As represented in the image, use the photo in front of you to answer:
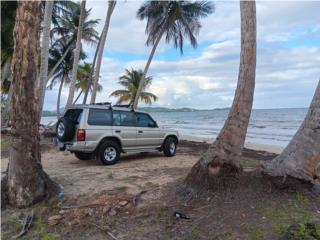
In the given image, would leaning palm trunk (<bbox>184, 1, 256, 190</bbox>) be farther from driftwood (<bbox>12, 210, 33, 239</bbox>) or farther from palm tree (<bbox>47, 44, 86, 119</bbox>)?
palm tree (<bbox>47, 44, 86, 119</bbox>)

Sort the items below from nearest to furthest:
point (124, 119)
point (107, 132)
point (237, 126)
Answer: point (237, 126) → point (107, 132) → point (124, 119)

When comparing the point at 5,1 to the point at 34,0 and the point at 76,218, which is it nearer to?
the point at 34,0

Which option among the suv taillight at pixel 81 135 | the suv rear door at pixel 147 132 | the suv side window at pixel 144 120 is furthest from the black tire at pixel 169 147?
the suv taillight at pixel 81 135

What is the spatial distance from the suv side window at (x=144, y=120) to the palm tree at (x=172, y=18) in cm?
1191

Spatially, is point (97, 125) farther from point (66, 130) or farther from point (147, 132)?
point (147, 132)

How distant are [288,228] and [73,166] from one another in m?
6.90

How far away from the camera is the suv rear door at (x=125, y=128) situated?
10.9 m

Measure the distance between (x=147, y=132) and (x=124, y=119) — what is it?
1.01 metres

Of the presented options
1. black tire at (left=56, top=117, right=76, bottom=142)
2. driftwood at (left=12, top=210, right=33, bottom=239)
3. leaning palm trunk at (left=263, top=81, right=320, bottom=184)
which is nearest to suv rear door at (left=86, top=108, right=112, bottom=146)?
black tire at (left=56, top=117, right=76, bottom=142)

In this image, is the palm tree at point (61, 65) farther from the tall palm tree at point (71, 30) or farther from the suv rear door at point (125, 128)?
the suv rear door at point (125, 128)

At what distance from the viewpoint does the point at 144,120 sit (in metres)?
11.9

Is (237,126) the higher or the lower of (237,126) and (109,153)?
the higher

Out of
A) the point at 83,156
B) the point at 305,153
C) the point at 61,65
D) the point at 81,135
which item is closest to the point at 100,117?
the point at 81,135

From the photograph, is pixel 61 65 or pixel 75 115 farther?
pixel 61 65
